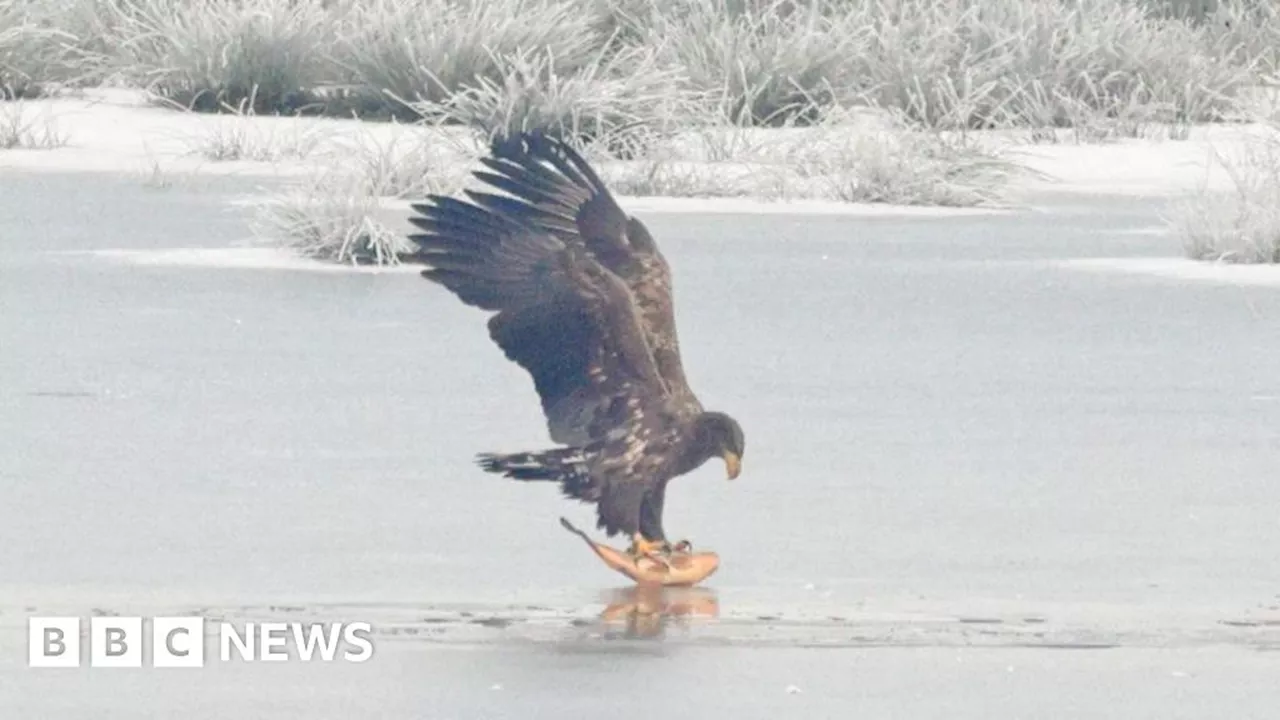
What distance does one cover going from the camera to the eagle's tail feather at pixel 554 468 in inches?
316

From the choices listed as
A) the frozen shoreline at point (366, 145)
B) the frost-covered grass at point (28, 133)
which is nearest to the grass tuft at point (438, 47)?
the frozen shoreline at point (366, 145)

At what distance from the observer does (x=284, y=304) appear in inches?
573

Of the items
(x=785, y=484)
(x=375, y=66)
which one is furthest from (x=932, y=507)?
(x=375, y=66)

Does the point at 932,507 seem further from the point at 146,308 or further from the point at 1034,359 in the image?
the point at 146,308

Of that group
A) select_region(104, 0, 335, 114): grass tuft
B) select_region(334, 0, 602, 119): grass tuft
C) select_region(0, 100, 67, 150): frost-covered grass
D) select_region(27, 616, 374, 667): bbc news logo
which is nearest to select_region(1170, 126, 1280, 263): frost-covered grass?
select_region(334, 0, 602, 119): grass tuft

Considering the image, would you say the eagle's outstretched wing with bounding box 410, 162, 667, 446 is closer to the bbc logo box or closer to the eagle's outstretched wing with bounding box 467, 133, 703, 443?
the eagle's outstretched wing with bounding box 467, 133, 703, 443

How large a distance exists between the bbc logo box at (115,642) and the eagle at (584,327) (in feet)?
2.80

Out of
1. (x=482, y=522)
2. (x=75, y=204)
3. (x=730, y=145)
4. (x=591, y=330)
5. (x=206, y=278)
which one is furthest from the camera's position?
(x=730, y=145)

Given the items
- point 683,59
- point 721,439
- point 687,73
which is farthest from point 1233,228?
point 721,439

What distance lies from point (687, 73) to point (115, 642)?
57.4 feet

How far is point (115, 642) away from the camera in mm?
7312

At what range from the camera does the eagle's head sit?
781cm

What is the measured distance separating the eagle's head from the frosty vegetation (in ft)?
40.1

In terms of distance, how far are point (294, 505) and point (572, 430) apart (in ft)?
4.78
